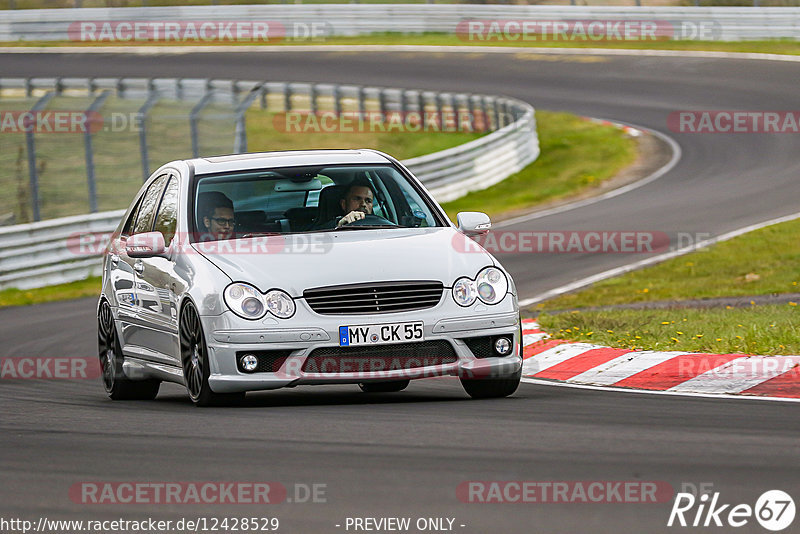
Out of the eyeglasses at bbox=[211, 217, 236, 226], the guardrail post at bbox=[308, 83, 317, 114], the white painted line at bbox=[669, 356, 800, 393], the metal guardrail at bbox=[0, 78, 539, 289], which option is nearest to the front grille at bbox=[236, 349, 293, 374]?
the eyeglasses at bbox=[211, 217, 236, 226]

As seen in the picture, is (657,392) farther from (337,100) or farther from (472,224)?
(337,100)

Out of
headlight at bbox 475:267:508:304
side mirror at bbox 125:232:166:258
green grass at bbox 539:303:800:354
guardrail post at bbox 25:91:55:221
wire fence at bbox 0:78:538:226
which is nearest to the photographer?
headlight at bbox 475:267:508:304

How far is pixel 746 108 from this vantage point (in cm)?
3266

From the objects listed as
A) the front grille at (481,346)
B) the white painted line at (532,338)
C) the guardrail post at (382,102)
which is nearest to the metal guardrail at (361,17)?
the guardrail post at (382,102)

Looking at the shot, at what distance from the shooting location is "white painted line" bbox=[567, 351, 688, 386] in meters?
9.33

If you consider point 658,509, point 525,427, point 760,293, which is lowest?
point 760,293

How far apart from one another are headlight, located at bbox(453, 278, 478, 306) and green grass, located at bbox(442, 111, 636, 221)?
15.8 metres

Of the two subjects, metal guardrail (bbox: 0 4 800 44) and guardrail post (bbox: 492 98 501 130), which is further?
metal guardrail (bbox: 0 4 800 44)

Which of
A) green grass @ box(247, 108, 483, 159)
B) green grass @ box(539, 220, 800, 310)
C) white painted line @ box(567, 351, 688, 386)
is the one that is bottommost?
green grass @ box(247, 108, 483, 159)

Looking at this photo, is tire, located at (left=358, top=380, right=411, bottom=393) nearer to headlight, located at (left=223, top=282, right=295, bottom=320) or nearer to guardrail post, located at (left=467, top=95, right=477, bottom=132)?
headlight, located at (left=223, top=282, right=295, bottom=320)

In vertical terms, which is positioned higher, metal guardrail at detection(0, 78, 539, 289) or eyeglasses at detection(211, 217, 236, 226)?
eyeglasses at detection(211, 217, 236, 226)

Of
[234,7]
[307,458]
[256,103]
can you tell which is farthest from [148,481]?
[234,7]

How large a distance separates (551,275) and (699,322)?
235 inches

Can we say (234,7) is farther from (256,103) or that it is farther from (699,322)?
(699,322)
